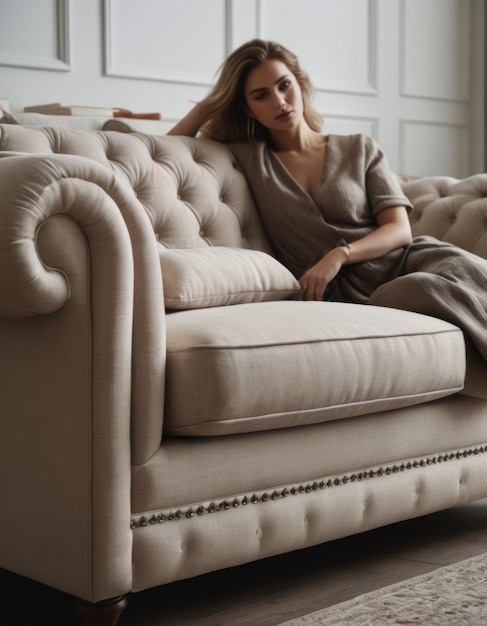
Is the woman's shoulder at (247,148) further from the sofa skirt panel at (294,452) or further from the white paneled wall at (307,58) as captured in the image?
the white paneled wall at (307,58)

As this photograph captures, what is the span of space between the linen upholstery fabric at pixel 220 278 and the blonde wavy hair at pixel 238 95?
0.55 meters

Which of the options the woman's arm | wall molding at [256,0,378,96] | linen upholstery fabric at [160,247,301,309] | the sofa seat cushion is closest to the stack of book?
the woman's arm

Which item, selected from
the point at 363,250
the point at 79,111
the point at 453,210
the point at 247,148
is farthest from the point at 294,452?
the point at 79,111

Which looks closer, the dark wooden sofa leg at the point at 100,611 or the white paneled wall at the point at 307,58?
the dark wooden sofa leg at the point at 100,611

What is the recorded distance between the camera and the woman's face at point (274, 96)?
2.49 metres

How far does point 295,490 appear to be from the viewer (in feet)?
5.43

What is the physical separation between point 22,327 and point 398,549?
3.11ft

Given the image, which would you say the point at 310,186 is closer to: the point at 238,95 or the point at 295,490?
the point at 238,95

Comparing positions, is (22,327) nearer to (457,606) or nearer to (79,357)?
(79,357)

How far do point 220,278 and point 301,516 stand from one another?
0.52m

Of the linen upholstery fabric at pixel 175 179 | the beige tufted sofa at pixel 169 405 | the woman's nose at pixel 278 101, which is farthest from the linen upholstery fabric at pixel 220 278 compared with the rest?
the woman's nose at pixel 278 101

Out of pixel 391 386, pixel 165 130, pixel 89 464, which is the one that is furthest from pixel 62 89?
pixel 89 464

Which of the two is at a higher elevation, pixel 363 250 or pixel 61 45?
pixel 61 45

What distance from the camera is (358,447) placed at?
5.78 ft
